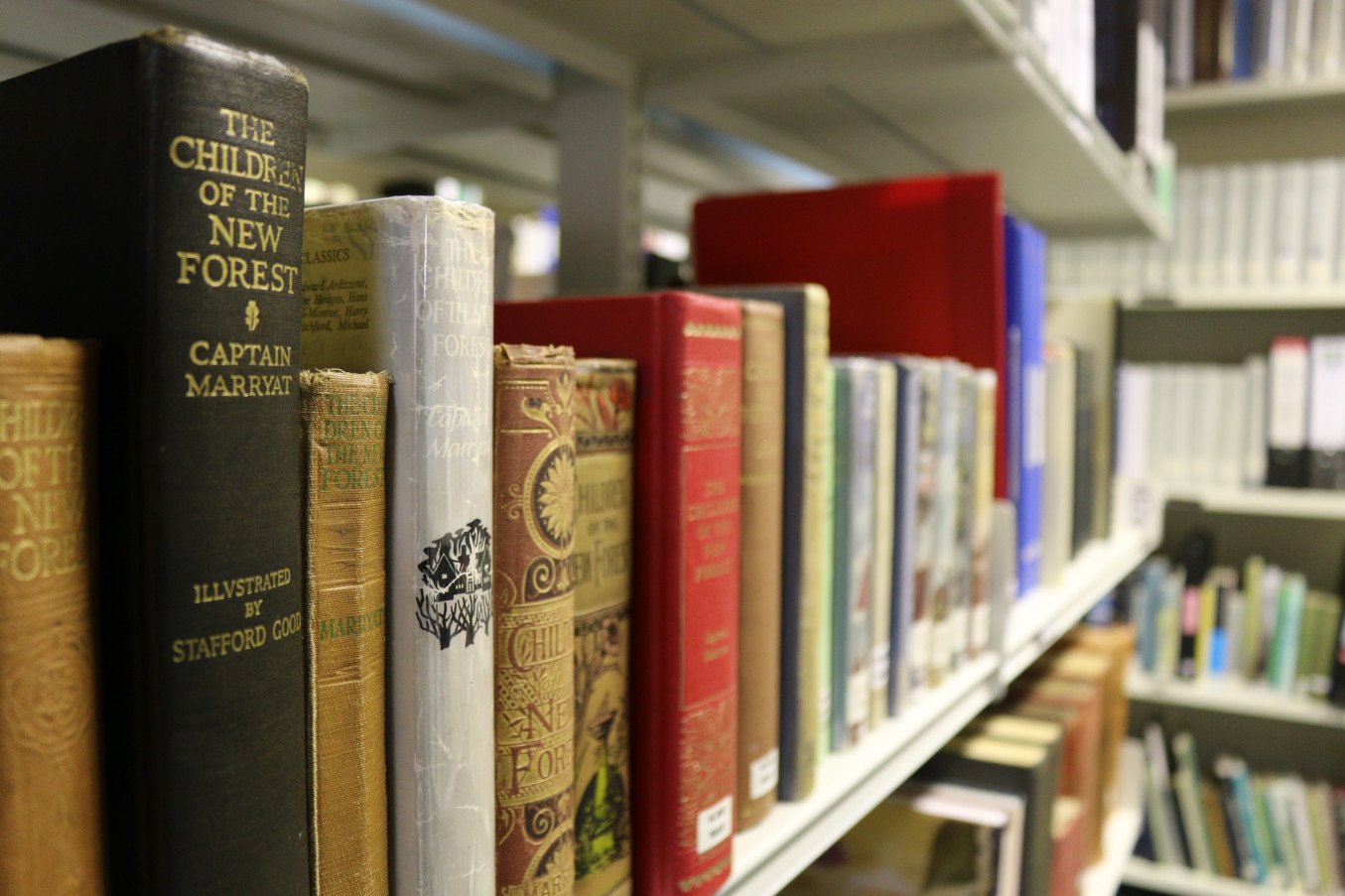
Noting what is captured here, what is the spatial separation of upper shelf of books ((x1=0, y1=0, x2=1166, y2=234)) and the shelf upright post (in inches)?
0.8

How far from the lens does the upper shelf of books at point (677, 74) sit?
771 millimetres

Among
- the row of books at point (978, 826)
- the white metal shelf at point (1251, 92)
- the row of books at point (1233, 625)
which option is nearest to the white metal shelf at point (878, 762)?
the row of books at point (978, 826)

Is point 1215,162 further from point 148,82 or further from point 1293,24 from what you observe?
point 148,82

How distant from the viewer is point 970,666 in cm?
87

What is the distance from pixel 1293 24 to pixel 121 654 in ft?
8.47

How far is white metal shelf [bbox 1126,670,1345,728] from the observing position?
77.8 inches

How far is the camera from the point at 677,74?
3.05 feet

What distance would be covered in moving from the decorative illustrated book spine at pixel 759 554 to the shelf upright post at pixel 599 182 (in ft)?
1.30

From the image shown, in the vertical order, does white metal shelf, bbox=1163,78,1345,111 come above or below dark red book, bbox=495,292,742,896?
above

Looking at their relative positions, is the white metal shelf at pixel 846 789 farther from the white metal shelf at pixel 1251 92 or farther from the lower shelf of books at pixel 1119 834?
the white metal shelf at pixel 1251 92

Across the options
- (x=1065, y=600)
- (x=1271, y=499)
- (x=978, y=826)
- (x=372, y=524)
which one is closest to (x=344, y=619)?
(x=372, y=524)

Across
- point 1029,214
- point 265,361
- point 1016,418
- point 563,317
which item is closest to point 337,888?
point 265,361

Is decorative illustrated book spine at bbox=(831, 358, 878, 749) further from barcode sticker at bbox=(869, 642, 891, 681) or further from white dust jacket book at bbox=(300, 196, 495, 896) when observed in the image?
white dust jacket book at bbox=(300, 196, 495, 896)

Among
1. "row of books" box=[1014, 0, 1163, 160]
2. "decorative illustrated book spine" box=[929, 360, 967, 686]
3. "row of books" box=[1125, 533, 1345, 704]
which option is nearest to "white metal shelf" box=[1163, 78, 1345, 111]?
"row of books" box=[1014, 0, 1163, 160]
